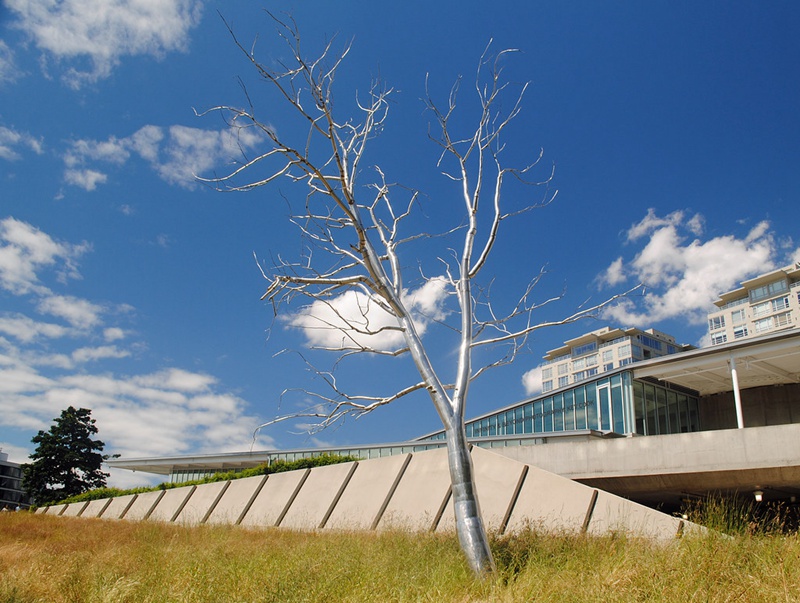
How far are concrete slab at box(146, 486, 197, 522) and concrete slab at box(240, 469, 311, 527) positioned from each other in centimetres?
350

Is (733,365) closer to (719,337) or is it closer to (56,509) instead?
(56,509)

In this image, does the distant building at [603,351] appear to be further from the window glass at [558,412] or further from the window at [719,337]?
the window glass at [558,412]

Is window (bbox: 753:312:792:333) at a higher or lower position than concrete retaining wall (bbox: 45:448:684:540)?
higher

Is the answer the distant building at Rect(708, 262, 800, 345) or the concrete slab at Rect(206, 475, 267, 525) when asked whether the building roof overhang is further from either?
the distant building at Rect(708, 262, 800, 345)

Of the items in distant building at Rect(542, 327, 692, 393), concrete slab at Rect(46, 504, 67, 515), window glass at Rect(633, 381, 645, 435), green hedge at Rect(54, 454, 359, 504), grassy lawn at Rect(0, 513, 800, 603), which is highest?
distant building at Rect(542, 327, 692, 393)

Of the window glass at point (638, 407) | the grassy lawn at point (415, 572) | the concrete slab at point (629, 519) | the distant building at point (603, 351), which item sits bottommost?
the grassy lawn at point (415, 572)

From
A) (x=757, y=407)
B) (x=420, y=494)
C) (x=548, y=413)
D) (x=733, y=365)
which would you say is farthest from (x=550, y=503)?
(x=757, y=407)

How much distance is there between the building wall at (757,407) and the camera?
32594mm

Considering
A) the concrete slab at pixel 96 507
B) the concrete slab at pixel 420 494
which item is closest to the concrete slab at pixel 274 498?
the concrete slab at pixel 420 494

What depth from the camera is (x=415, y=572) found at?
789cm

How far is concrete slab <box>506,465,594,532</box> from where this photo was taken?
487 inches

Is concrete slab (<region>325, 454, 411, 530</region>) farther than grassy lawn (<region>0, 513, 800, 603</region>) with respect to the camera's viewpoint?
Yes

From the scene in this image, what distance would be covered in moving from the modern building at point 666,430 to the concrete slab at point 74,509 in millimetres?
12821

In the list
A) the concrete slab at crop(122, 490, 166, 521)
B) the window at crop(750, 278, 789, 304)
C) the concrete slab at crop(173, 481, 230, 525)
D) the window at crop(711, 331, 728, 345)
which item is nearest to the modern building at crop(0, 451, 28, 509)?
the concrete slab at crop(122, 490, 166, 521)
